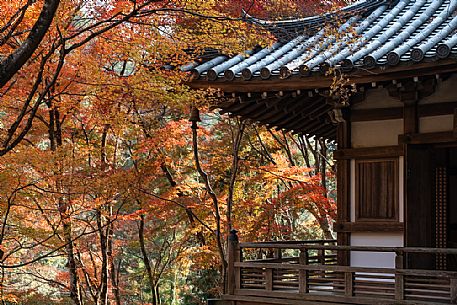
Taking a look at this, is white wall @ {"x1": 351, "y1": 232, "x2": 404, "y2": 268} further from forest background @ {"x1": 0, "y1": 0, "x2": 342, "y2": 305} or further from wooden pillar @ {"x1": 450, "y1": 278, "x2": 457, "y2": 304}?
forest background @ {"x1": 0, "y1": 0, "x2": 342, "y2": 305}

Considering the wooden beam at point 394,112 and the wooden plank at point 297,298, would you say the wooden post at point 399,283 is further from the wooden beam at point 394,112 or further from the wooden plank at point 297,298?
the wooden beam at point 394,112

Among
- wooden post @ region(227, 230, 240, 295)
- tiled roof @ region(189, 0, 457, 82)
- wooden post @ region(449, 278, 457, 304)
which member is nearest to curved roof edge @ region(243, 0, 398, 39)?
tiled roof @ region(189, 0, 457, 82)

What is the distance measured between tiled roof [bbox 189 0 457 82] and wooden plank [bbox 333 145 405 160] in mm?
1345

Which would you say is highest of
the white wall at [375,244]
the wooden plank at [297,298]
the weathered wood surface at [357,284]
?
the white wall at [375,244]

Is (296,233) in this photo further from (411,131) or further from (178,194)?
(411,131)

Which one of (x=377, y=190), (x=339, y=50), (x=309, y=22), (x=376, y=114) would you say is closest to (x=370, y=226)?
(x=377, y=190)

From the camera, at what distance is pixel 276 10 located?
561 inches

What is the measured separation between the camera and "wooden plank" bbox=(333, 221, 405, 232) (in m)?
8.24

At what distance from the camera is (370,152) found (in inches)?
335

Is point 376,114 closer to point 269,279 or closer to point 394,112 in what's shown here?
point 394,112

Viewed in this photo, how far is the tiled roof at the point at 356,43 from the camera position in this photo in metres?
7.32

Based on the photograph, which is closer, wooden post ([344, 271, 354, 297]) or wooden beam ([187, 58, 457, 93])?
wooden beam ([187, 58, 457, 93])

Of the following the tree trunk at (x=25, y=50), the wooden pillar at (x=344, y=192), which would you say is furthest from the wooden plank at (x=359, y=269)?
the tree trunk at (x=25, y=50)

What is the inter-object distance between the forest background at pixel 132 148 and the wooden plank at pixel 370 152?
1.92 metres
